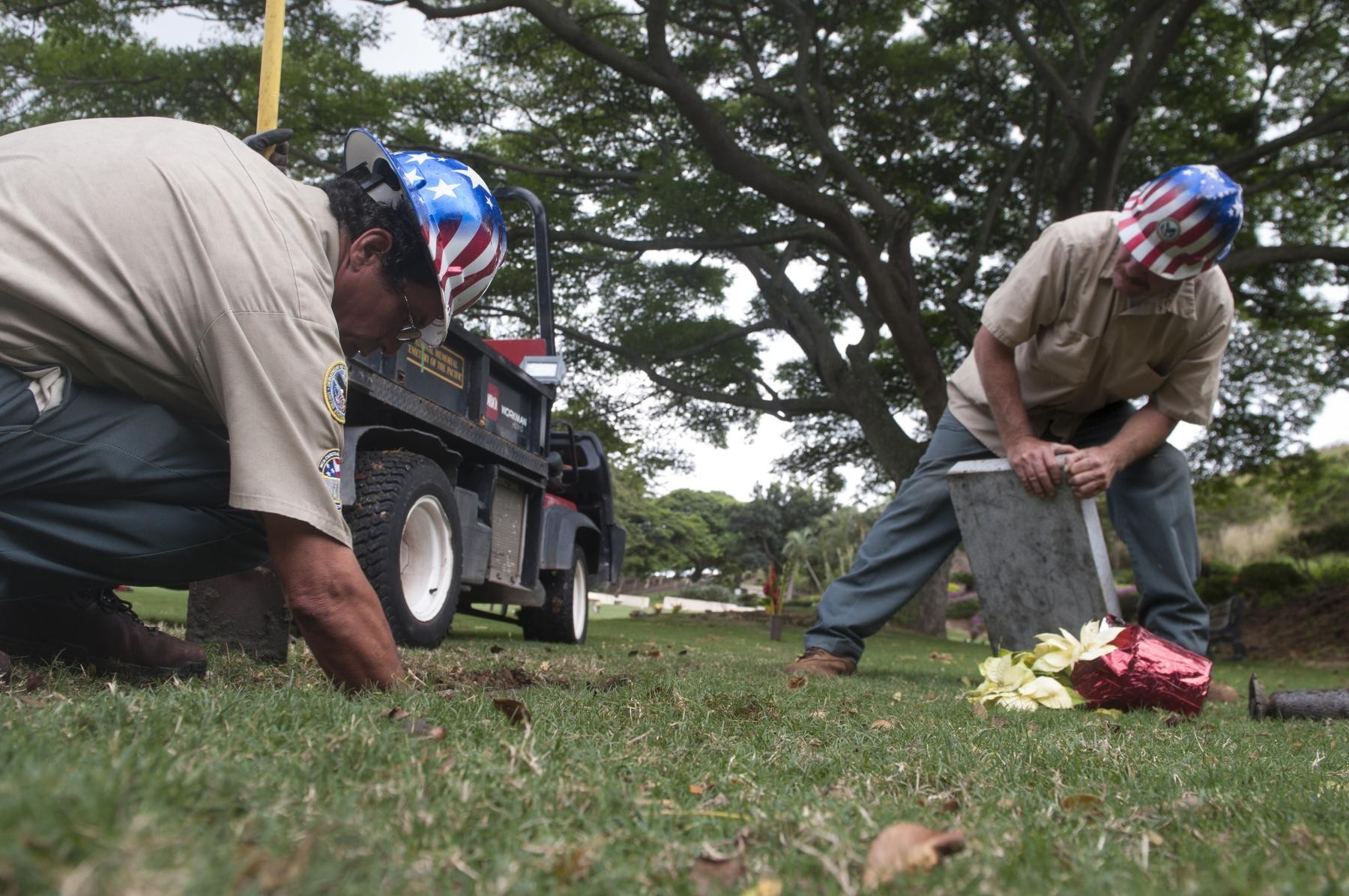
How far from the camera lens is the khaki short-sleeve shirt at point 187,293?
2029 mm

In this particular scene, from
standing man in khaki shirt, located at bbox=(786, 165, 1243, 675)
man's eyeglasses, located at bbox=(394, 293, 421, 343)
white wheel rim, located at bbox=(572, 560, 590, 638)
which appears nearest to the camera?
man's eyeglasses, located at bbox=(394, 293, 421, 343)

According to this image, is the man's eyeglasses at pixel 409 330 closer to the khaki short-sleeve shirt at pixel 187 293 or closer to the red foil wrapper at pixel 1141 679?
the khaki short-sleeve shirt at pixel 187 293

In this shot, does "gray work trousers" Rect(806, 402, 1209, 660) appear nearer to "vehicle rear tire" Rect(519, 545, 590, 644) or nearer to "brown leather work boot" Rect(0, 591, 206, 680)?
"vehicle rear tire" Rect(519, 545, 590, 644)

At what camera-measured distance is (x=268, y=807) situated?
117cm

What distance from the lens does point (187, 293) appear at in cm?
209

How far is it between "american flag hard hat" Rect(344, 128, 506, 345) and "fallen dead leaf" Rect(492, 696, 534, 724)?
93 cm

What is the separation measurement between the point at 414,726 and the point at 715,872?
2.72 ft

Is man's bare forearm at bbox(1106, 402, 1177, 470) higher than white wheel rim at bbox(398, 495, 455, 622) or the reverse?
higher

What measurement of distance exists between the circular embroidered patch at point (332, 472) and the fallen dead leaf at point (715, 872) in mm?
1184

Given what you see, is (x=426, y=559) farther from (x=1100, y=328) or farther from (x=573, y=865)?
(x=573, y=865)

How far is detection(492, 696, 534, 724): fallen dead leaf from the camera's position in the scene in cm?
207

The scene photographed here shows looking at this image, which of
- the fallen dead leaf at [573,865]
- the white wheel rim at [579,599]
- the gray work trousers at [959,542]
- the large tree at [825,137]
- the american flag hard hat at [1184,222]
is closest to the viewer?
the fallen dead leaf at [573,865]

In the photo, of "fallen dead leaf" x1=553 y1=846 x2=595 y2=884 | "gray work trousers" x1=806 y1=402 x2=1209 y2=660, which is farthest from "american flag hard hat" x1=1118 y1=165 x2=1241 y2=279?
"fallen dead leaf" x1=553 y1=846 x2=595 y2=884

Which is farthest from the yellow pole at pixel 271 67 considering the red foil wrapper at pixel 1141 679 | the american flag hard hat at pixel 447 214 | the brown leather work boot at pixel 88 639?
the red foil wrapper at pixel 1141 679
